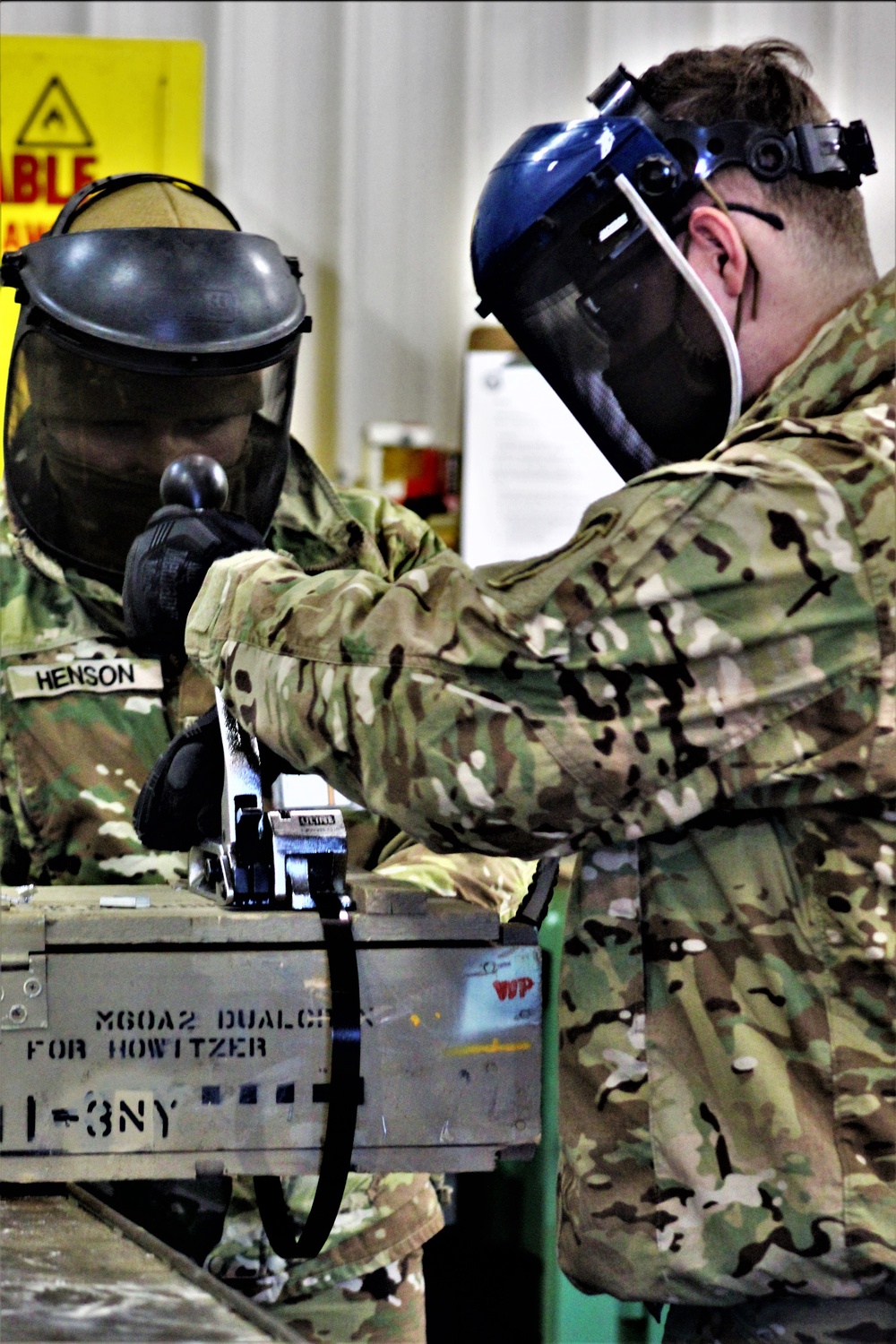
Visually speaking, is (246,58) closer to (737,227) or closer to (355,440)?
(355,440)

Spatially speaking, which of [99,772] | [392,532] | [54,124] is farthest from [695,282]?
[54,124]

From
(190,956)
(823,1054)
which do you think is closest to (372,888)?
(190,956)

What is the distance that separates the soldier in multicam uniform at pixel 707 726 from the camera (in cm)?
99

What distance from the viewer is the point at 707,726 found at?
39.2 inches

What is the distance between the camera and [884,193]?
7.73 feet

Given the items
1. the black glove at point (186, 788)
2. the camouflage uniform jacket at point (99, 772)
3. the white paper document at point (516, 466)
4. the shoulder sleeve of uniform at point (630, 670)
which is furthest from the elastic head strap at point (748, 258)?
the white paper document at point (516, 466)

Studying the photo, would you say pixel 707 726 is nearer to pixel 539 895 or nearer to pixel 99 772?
pixel 539 895

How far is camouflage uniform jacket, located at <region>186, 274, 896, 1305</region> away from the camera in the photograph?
99 centimetres

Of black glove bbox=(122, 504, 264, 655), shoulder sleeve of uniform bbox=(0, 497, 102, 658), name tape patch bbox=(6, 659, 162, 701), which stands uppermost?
black glove bbox=(122, 504, 264, 655)

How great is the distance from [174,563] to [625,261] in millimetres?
457

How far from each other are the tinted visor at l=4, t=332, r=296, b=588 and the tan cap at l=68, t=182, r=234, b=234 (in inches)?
6.9

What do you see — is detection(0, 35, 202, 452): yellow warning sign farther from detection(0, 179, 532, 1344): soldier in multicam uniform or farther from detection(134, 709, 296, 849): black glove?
detection(134, 709, 296, 849): black glove

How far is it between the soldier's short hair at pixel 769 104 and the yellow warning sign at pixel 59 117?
6.39 feet

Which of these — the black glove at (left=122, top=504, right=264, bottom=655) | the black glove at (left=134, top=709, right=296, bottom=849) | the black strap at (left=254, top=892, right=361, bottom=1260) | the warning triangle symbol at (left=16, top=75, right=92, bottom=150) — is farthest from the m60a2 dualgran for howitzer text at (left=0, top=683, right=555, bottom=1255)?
the warning triangle symbol at (left=16, top=75, right=92, bottom=150)
